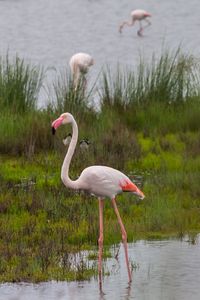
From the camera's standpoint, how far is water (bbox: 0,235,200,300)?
871 centimetres

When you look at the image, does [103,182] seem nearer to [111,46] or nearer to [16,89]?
[16,89]

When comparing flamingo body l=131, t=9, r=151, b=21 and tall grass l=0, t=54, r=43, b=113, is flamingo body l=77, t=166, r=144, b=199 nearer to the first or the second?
tall grass l=0, t=54, r=43, b=113

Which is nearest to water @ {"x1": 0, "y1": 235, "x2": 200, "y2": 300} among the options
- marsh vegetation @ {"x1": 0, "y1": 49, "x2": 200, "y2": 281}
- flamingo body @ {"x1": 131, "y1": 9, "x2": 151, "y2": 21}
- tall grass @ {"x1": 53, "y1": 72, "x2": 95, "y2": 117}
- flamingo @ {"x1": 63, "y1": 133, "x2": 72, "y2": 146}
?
marsh vegetation @ {"x1": 0, "y1": 49, "x2": 200, "y2": 281}

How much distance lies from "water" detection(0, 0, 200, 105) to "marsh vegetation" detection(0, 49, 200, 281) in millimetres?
6619

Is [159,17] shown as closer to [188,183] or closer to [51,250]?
[188,183]

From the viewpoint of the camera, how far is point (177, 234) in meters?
10.7

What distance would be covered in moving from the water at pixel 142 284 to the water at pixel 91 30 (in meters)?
12.7

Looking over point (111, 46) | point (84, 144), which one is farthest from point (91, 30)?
point (84, 144)

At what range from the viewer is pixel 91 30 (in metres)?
30.0

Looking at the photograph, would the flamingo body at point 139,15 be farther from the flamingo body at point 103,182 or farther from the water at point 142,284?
the flamingo body at point 103,182

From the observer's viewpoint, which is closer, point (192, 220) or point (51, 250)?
point (51, 250)

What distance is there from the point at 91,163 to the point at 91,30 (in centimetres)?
1697

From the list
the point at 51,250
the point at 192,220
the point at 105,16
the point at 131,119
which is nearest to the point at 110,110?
the point at 131,119

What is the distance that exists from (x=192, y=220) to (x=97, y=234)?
3.63ft
